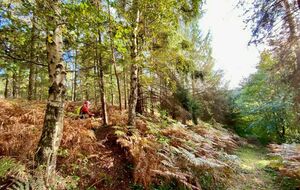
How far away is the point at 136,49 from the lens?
20.9 ft

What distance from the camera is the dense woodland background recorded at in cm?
346

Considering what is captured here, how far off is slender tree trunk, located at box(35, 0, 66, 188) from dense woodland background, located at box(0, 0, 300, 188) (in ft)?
0.05

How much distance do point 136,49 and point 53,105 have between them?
335cm

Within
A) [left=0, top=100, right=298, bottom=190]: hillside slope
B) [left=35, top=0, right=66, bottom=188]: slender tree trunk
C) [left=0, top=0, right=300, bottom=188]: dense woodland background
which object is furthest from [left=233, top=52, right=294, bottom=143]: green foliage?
[left=35, top=0, right=66, bottom=188]: slender tree trunk

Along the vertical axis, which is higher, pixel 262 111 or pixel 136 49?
pixel 136 49

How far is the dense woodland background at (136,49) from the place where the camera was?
346cm

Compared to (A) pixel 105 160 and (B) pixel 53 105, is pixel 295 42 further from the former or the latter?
(B) pixel 53 105

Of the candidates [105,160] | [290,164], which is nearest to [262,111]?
[290,164]

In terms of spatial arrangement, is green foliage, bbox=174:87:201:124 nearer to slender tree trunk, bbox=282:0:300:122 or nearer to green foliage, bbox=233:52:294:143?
green foliage, bbox=233:52:294:143

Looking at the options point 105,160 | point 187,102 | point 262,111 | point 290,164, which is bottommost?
point 290,164

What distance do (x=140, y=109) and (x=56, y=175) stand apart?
518cm

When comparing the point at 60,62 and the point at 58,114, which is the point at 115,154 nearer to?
the point at 58,114

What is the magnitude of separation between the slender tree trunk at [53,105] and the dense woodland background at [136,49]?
15 millimetres

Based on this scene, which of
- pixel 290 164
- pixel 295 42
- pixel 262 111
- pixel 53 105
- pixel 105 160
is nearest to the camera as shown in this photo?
pixel 53 105
